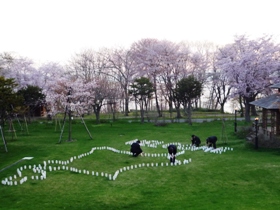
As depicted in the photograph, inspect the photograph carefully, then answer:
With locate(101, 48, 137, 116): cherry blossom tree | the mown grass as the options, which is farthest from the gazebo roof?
locate(101, 48, 137, 116): cherry blossom tree

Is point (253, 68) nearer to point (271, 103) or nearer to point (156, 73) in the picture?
point (156, 73)

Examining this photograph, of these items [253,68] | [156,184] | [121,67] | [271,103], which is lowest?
[156,184]

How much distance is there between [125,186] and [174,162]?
14.0 ft

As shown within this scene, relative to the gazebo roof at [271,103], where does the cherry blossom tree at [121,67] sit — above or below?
above

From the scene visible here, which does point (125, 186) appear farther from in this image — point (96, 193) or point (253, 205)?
point (253, 205)

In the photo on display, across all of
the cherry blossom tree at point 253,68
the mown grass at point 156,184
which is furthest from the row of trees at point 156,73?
the mown grass at point 156,184

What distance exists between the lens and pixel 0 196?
12.6 meters

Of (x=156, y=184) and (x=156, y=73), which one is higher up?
(x=156, y=73)

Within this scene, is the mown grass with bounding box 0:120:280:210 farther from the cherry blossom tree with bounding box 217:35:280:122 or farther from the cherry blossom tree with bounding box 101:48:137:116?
the cherry blossom tree with bounding box 101:48:137:116

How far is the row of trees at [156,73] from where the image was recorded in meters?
38.0

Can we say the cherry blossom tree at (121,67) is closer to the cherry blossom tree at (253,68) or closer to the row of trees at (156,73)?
the row of trees at (156,73)

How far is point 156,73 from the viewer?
47688 millimetres

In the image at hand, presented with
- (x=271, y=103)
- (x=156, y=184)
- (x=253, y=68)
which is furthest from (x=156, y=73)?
(x=156, y=184)

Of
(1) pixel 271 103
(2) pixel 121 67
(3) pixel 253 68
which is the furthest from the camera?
(2) pixel 121 67
